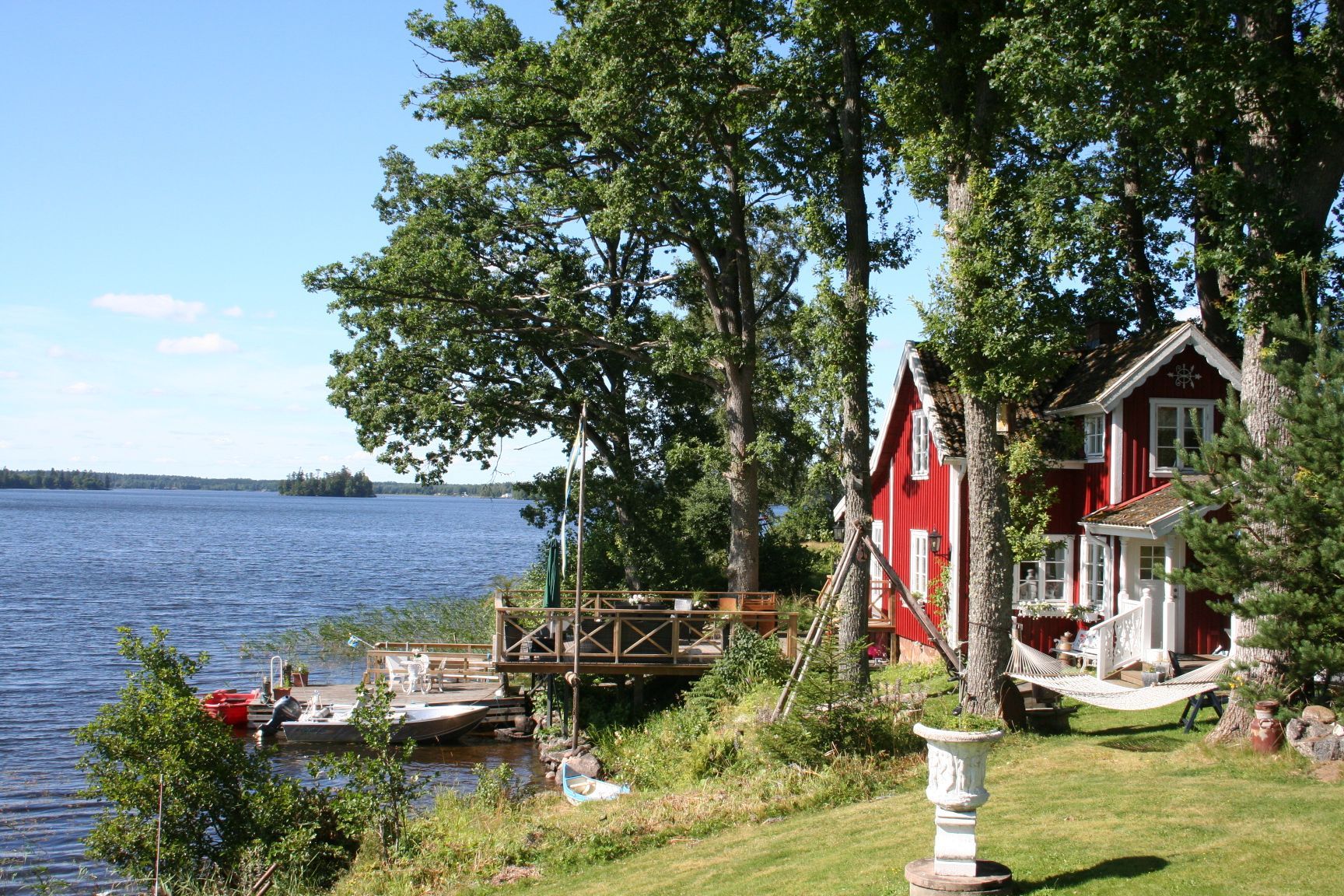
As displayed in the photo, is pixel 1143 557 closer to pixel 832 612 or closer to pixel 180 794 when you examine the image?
pixel 832 612

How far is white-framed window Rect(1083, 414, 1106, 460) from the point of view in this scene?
20.5 meters

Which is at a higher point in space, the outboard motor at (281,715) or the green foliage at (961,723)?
the green foliage at (961,723)

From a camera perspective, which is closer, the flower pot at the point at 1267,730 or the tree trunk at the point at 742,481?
the flower pot at the point at 1267,730

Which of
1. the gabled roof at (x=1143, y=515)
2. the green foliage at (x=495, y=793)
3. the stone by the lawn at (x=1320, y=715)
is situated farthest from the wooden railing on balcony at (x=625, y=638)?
the stone by the lawn at (x=1320, y=715)

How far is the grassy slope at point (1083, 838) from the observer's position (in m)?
8.56

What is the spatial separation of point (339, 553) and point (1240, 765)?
8650cm

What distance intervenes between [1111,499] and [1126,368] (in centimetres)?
244

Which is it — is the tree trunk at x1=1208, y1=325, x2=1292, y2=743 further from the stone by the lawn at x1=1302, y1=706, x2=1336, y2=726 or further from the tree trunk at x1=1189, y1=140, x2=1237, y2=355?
the tree trunk at x1=1189, y1=140, x2=1237, y2=355

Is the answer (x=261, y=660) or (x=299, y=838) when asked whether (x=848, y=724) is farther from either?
(x=261, y=660)

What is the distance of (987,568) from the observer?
16.4m

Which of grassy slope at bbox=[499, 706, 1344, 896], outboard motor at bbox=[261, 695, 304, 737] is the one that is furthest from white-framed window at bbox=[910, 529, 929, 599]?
outboard motor at bbox=[261, 695, 304, 737]

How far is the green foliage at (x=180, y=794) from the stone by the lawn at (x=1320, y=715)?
38.8 feet

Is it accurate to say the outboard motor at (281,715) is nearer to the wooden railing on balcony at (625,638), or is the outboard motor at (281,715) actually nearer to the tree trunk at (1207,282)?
the wooden railing on balcony at (625,638)

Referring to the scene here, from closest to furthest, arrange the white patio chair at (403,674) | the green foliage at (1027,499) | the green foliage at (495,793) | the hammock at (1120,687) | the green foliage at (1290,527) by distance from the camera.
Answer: the green foliage at (1290,527)
the hammock at (1120,687)
the green foliage at (495,793)
the green foliage at (1027,499)
the white patio chair at (403,674)
